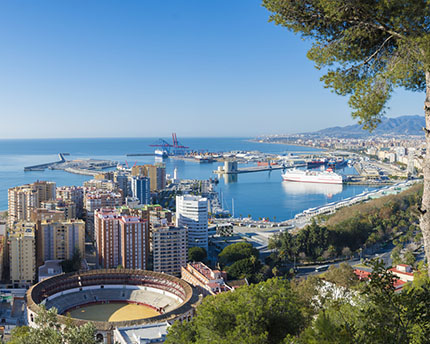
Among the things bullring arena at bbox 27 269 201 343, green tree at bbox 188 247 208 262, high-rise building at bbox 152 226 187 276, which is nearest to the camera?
bullring arena at bbox 27 269 201 343

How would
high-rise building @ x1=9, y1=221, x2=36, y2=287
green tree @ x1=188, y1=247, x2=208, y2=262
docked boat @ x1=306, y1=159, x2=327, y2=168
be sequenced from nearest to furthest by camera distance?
high-rise building @ x1=9, y1=221, x2=36, y2=287 < green tree @ x1=188, y1=247, x2=208, y2=262 < docked boat @ x1=306, y1=159, x2=327, y2=168

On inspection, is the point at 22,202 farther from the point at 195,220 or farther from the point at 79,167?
the point at 79,167

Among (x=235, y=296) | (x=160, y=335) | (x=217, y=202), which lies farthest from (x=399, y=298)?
(x=217, y=202)

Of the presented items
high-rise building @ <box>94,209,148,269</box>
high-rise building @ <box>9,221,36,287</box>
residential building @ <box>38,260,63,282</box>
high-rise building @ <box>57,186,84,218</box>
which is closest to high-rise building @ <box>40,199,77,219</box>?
high-rise building @ <box>57,186,84,218</box>

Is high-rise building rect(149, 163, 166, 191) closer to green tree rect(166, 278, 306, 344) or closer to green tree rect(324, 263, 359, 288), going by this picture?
green tree rect(324, 263, 359, 288)

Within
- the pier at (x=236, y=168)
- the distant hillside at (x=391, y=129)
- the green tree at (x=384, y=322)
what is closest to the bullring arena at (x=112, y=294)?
the green tree at (x=384, y=322)

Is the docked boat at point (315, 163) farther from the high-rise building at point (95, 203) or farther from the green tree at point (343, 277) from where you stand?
the green tree at point (343, 277)

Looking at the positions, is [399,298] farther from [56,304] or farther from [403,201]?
[403,201]
